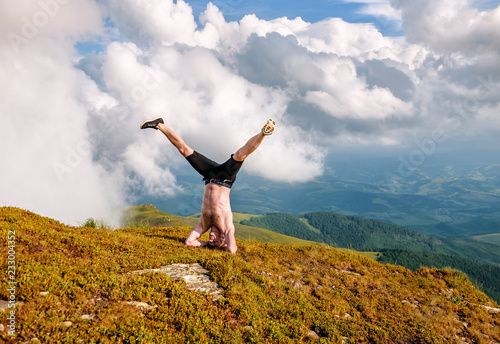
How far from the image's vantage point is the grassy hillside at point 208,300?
548 centimetres

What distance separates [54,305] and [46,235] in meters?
4.51

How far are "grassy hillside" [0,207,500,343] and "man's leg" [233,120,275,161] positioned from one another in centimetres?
427

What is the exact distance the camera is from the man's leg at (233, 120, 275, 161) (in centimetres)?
1066

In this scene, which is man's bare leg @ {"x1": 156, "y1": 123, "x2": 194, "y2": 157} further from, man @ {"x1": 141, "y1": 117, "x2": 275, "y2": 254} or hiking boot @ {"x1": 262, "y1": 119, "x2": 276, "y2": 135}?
hiking boot @ {"x1": 262, "y1": 119, "x2": 276, "y2": 135}

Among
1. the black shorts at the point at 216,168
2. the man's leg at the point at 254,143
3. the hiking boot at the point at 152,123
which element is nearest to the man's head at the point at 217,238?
the black shorts at the point at 216,168

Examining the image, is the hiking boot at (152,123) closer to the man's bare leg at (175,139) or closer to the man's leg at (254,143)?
the man's bare leg at (175,139)

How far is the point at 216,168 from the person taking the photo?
12.3 meters

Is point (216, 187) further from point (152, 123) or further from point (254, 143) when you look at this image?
point (152, 123)

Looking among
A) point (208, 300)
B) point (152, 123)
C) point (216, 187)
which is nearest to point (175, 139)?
point (152, 123)

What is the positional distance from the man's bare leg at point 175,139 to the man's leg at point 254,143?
228 centimetres

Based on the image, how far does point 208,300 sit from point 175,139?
7151 mm

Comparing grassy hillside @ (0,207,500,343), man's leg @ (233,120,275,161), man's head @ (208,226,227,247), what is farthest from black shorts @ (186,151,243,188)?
grassy hillside @ (0,207,500,343)

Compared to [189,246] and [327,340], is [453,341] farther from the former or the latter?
[189,246]

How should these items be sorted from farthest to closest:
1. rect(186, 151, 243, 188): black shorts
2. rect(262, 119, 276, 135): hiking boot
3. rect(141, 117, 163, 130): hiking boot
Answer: rect(186, 151, 243, 188): black shorts, rect(141, 117, 163, 130): hiking boot, rect(262, 119, 276, 135): hiking boot
